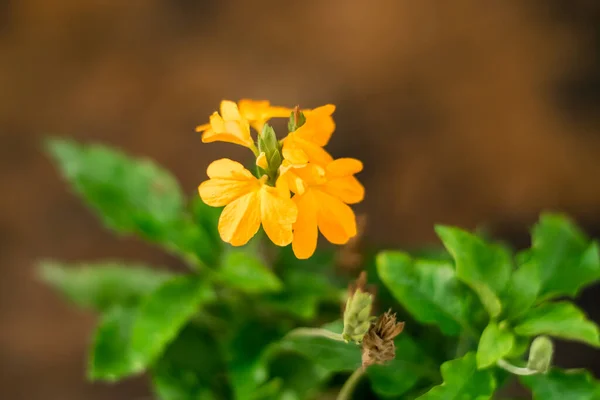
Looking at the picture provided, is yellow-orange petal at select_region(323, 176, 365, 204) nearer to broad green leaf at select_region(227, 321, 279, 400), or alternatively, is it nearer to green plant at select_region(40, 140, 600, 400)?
green plant at select_region(40, 140, 600, 400)

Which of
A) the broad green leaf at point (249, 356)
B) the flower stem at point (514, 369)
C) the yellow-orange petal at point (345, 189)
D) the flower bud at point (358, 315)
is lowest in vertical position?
the broad green leaf at point (249, 356)

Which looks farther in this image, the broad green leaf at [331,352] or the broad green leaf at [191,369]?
the broad green leaf at [191,369]

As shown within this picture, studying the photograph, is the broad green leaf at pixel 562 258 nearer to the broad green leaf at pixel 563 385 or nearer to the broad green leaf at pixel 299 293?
the broad green leaf at pixel 563 385

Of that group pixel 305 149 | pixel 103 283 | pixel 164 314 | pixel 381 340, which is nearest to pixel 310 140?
pixel 305 149

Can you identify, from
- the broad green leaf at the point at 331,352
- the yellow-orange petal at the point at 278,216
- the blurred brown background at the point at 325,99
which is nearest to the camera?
the yellow-orange petal at the point at 278,216

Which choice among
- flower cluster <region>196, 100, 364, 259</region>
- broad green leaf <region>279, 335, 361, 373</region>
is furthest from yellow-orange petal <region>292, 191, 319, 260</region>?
broad green leaf <region>279, 335, 361, 373</region>

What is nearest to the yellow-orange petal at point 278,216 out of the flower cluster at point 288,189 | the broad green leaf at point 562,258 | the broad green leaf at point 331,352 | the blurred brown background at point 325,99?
the flower cluster at point 288,189

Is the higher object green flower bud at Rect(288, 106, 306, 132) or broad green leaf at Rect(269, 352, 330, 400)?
green flower bud at Rect(288, 106, 306, 132)

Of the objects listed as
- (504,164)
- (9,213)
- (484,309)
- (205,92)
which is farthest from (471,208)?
(9,213)
